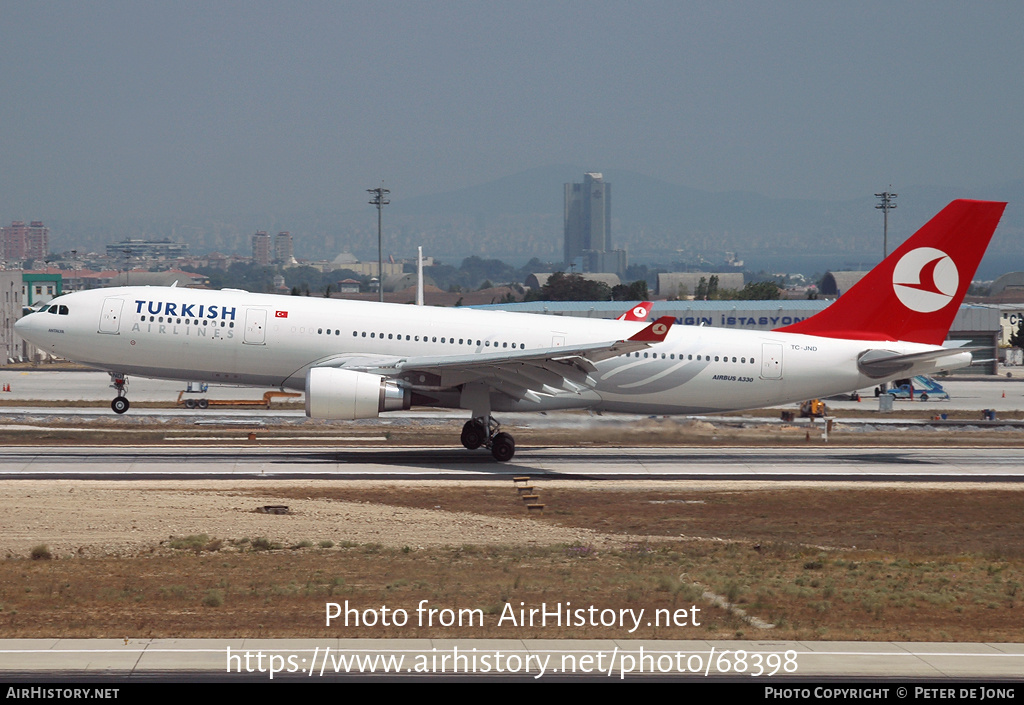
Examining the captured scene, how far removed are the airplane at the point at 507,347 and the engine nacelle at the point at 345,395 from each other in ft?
0.21

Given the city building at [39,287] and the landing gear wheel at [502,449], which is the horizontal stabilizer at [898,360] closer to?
the landing gear wheel at [502,449]

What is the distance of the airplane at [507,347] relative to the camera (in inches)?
1366

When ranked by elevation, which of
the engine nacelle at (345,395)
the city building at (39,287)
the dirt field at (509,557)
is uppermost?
the city building at (39,287)

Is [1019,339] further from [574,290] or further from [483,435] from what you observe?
[483,435]

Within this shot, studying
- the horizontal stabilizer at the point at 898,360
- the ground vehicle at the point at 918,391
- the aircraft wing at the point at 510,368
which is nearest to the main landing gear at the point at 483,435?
the aircraft wing at the point at 510,368

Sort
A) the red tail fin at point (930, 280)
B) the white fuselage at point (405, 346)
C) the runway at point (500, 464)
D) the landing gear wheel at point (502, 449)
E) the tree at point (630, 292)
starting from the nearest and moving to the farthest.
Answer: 1. the runway at point (500, 464)
2. the white fuselage at point (405, 346)
3. the landing gear wheel at point (502, 449)
4. the red tail fin at point (930, 280)
5. the tree at point (630, 292)

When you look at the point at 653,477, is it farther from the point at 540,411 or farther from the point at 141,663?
the point at 141,663

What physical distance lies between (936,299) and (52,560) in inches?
1135

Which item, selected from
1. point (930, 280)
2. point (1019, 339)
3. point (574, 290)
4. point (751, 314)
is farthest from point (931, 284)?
point (574, 290)

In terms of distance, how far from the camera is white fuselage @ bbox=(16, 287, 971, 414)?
35094 mm

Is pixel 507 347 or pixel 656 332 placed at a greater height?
pixel 656 332

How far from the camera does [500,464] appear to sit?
35062 millimetres

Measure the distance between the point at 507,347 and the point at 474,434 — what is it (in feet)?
10.2

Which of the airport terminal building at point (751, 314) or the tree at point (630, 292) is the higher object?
the tree at point (630, 292)
